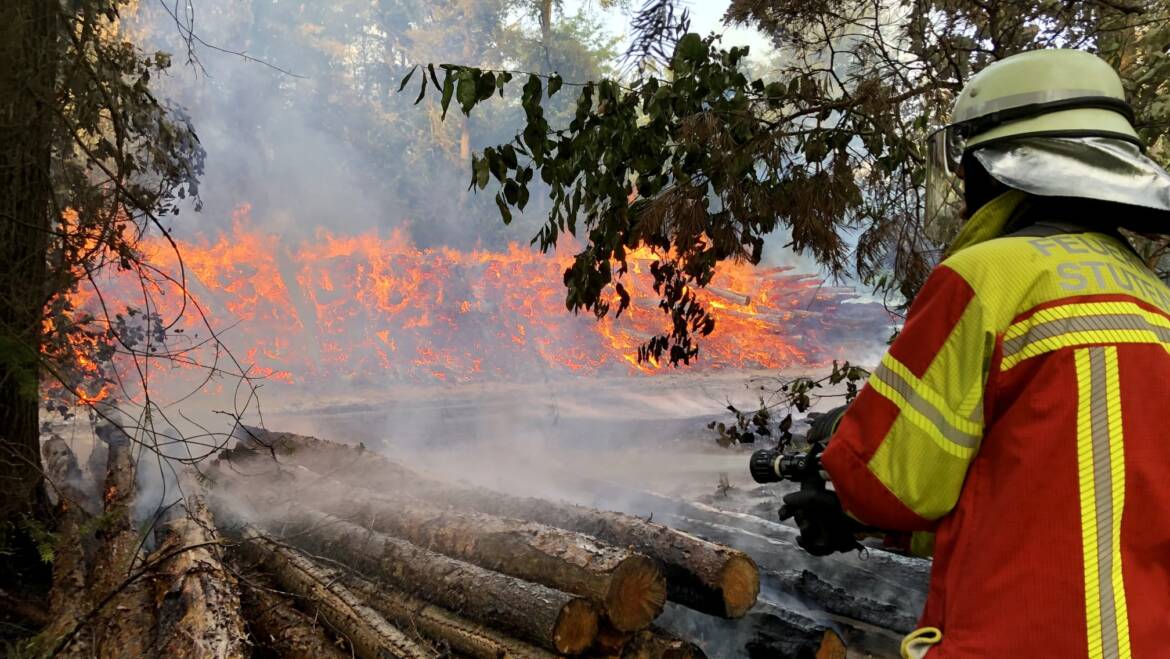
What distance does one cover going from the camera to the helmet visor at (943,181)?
1.79 metres

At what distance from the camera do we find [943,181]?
1.95 meters

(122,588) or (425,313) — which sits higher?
(122,588)

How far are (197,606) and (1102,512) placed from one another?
11.1 feet

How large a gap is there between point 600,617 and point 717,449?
6.62 meters

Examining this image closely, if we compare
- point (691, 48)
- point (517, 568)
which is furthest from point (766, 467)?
point (691, 48)

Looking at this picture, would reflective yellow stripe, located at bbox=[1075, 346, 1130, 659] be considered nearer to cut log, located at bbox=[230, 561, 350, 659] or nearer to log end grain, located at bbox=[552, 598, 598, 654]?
log end grain, located at bbox=[552, 598, 598, 654]

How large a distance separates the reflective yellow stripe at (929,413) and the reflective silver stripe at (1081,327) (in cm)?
14

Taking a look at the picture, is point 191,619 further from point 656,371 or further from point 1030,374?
point 656,371

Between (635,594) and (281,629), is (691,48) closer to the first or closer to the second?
(635,594)

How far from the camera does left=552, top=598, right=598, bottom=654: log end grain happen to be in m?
3.21

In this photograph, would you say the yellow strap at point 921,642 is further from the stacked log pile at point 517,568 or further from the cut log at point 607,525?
the cut log at point 607,525

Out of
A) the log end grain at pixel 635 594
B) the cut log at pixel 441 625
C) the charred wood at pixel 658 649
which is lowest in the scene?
the charred wood at pixel 658 649

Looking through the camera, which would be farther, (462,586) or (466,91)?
(462,586)

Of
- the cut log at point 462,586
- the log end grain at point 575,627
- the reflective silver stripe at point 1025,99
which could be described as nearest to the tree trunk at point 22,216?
the cut log at point 462,586
